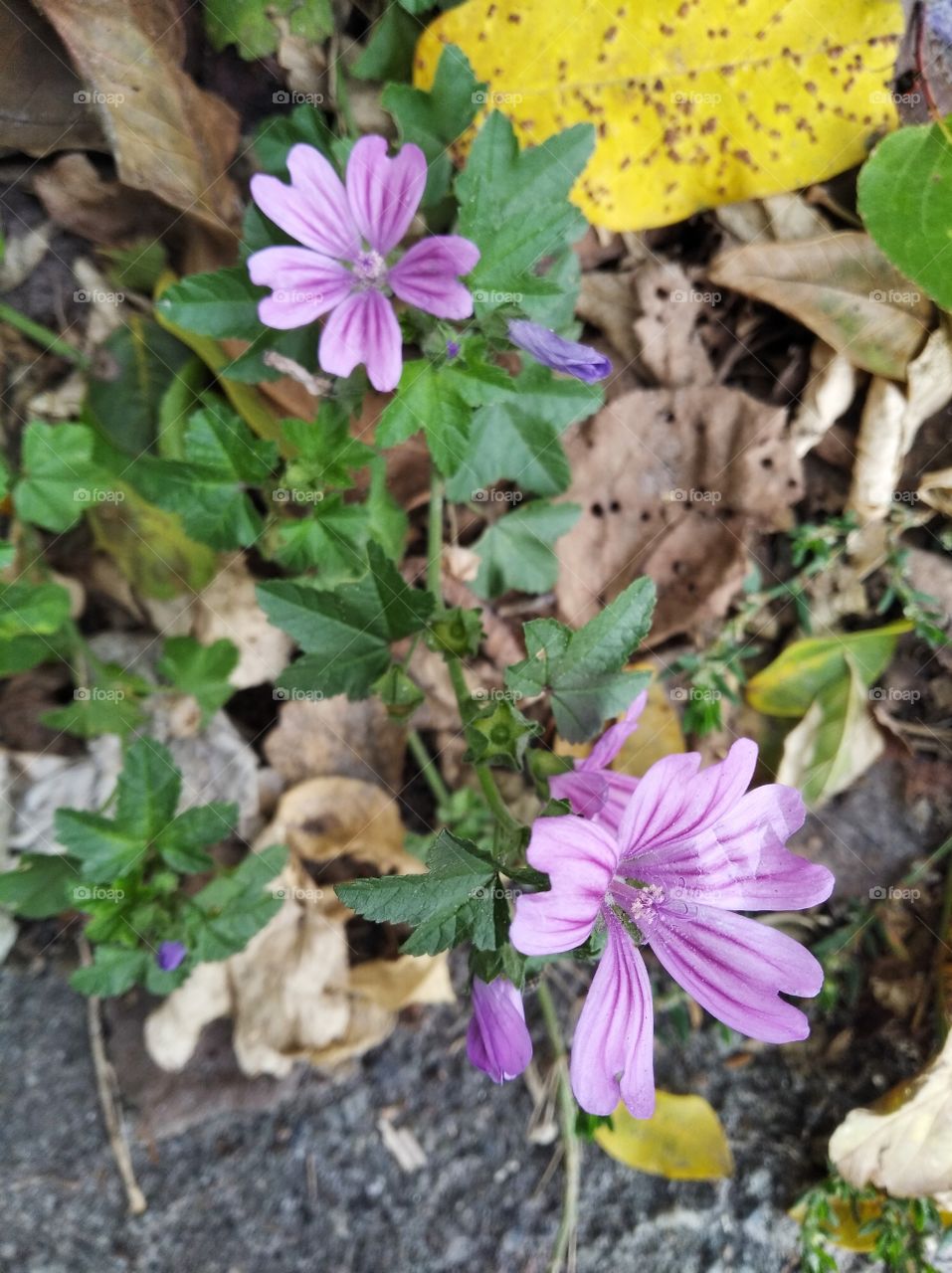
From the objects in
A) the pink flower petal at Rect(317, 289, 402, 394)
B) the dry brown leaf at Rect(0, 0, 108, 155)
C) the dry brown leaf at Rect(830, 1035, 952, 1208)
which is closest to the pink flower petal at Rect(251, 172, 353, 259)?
the pink flower petal at Rect(317, 289, 402, 394)

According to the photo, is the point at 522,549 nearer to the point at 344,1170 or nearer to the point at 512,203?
the point at 512,203

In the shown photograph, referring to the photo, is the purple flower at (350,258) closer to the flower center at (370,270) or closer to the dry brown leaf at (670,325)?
the flower center at (370,270)

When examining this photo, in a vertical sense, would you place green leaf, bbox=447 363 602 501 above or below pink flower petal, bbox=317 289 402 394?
below

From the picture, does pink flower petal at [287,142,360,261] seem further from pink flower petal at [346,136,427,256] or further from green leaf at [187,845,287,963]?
green leaf at [187,845,287,963]

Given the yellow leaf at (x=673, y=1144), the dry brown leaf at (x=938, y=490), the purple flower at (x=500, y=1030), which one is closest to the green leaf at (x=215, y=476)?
the purple flower at (x=500, y=1030)

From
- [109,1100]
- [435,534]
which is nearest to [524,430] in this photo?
[435,534]

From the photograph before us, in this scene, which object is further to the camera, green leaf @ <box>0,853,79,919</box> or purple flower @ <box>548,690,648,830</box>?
green leaf @ <box>0,853,79,919</box>

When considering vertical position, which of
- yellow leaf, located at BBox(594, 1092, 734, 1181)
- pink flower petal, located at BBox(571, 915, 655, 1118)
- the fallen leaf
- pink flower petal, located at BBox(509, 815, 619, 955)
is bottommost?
yellow leaf, located at BBox(594, 1092, 734, 1181)

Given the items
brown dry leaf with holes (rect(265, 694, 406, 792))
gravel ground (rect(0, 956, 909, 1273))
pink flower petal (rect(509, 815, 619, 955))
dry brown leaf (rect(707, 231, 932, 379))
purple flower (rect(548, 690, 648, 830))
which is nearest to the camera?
pink flower petal (rect(509, 815, 619, 955))
